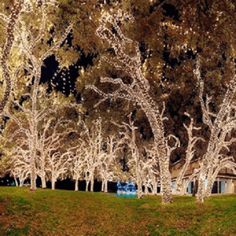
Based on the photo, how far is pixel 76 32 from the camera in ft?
47.9

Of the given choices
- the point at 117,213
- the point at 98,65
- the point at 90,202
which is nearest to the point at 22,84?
the point at 98,65

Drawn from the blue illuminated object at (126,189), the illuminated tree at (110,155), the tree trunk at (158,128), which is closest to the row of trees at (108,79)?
the tree trunk at (158,128)

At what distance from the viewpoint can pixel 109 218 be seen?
19.8 meters

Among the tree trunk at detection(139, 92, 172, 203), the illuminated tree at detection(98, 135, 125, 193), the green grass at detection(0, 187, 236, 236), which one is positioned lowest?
the green grass at detection(0, 187, 236, 236)

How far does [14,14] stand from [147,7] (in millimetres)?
3657

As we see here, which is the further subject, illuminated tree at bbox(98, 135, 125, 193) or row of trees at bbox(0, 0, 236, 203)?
A: illuminated tree at bbox(98, 135, 125, 193)

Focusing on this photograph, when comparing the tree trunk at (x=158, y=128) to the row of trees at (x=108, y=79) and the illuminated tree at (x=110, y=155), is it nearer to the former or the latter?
the row of trees at (x=108, y=79)

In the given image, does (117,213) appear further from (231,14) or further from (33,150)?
(231,14)

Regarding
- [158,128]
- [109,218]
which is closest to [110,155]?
[158,128]

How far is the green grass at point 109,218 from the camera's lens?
17.1 m

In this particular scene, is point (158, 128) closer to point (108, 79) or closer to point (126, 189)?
point (108, 79)

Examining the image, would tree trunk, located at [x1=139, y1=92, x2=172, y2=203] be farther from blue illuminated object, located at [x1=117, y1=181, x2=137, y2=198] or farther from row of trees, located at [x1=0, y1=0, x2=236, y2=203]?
blue illuminated object, located at [x1=117, y1=181, x2=137, y2=198]

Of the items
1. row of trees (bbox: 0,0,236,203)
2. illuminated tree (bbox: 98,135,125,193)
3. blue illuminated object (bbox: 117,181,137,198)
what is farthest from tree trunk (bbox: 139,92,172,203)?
blue illuminated object (bbox: 117,181,137,198)

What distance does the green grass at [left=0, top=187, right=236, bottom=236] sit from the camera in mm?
17062
